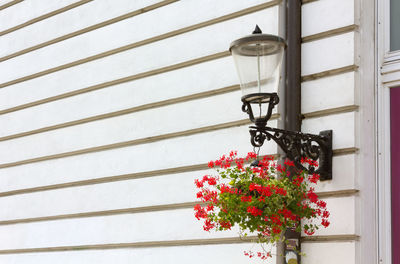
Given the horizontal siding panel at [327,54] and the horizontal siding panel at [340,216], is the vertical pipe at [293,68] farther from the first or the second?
the horizontal siding panel at [340,216]

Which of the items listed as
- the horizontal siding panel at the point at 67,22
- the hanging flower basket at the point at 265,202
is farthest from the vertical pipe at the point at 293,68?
the horizontal siding panel at the point at 67,22

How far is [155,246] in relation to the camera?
6.42m

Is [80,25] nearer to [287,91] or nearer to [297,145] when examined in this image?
[287,91]

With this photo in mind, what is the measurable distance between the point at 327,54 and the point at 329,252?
138cm

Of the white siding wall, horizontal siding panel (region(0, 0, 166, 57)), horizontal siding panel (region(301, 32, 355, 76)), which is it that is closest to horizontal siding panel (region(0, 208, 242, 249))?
the white siding wall

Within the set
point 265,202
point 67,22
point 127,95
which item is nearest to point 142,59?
point 127,95

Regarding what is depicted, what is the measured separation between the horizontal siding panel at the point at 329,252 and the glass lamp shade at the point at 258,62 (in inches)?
43.4

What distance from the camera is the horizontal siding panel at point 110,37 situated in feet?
21.5

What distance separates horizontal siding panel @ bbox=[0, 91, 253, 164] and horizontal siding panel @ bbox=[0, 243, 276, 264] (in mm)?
978

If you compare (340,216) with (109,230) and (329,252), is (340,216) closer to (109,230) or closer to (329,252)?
(329,252)

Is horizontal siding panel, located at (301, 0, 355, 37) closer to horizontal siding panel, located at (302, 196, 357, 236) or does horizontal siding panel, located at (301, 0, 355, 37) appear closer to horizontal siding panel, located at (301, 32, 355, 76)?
horizontal siding panel, located at (301, 32, 355, 76)

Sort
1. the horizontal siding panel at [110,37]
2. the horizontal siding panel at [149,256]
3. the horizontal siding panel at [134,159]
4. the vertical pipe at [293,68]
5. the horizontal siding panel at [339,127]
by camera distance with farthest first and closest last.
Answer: the horizontal siding panel at [110,37], the horizontal siding panel at [134,159], the horizontal siding panel at [149,256], the vertical pipe at [293,68], the horizontal siding panel at [339,127]

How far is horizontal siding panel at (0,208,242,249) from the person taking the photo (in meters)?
6.19

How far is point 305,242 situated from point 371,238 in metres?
0.46
